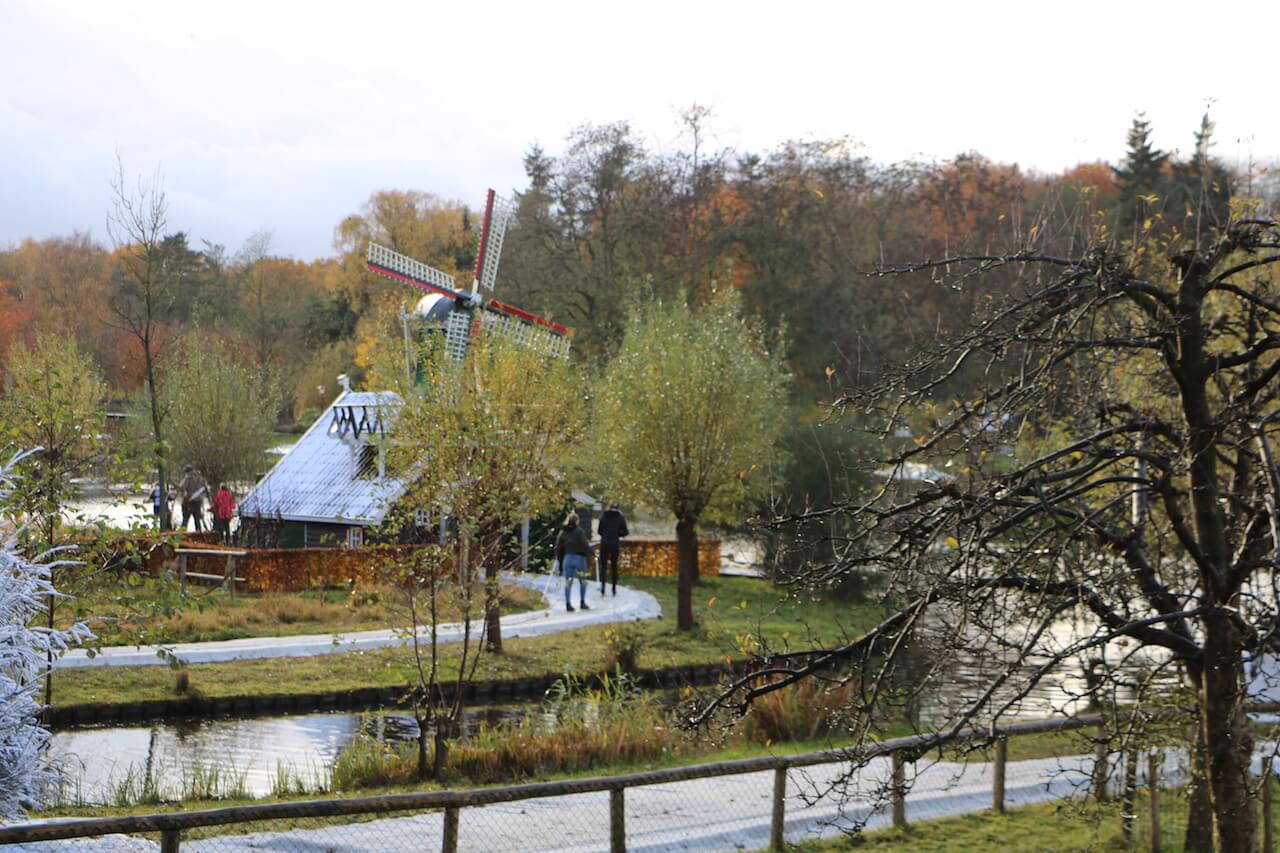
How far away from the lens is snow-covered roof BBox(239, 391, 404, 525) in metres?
31.6

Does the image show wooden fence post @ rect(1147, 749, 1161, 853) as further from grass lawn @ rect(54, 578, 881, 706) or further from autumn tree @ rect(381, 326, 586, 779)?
autumn tree @ rect(381, 326, 586, 779)

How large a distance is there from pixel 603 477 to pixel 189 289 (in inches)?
2172

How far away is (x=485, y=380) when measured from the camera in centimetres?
2169

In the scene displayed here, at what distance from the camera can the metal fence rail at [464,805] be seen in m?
7.18

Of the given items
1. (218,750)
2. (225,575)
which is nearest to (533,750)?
(218,750)

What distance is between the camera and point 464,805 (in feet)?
28.9

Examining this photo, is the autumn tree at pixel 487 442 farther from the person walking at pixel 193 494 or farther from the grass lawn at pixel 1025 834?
the person walking at pixel 193 494

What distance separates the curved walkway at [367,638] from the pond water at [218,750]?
0.99 metres

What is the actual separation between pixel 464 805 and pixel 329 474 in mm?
25000

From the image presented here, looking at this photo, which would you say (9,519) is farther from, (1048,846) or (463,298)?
(463,298)

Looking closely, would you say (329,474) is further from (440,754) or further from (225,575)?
(440,754)

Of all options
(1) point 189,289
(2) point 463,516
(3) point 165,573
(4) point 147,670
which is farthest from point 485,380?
(1) point 189,289

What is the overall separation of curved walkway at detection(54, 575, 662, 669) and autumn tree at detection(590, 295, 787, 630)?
202cm

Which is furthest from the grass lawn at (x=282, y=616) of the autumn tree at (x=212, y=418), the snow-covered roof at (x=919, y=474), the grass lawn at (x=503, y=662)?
the autumn tree at (x=212, y=418)
